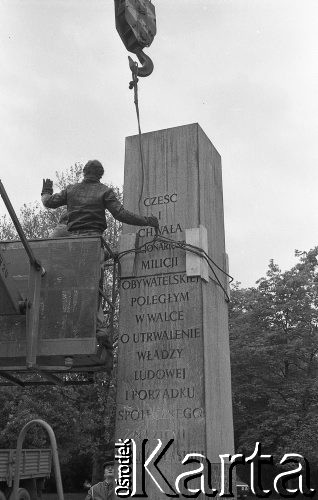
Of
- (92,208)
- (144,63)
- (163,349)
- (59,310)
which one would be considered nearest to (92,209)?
(92,208)

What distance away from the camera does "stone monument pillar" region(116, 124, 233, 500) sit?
17.9 feet

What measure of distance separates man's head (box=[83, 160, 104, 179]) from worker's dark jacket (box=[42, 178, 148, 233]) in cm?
15

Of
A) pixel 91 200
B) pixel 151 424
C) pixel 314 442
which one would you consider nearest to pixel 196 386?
pixel 151 424

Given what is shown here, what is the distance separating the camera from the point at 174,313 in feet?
18.9

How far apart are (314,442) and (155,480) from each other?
75.8ft

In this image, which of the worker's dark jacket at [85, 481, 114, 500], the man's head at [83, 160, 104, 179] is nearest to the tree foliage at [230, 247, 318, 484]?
the worker's dark jacket at [85, 481, 114, 500]

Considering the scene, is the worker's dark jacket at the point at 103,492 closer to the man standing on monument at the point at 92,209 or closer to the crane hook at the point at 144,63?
the man standing on monument at the point at 92,209

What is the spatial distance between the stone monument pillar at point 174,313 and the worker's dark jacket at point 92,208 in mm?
464

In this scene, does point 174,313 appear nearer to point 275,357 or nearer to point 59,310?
point 59,310

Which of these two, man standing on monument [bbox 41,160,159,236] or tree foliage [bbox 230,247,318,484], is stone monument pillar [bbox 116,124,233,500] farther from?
tree foliage [bbox 230,247,318,484]

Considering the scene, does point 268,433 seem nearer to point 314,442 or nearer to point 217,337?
point 314,442

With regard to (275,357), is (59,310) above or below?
below

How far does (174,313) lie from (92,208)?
124 cm

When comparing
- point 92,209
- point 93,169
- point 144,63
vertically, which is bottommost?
point 92,209
